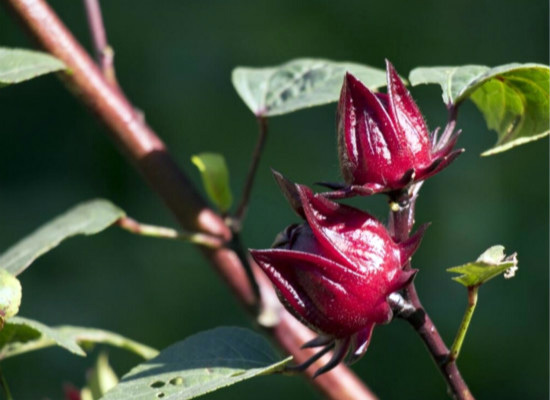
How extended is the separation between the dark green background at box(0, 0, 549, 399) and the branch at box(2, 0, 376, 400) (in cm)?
154

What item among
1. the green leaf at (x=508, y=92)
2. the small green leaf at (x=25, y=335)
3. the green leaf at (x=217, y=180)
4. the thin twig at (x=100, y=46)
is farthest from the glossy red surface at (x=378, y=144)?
the thin twig at (x=100, y=46)

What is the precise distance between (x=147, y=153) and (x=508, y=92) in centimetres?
44

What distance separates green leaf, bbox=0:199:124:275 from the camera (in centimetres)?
94

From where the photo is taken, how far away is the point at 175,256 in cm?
307

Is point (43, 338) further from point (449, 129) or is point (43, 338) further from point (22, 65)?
point (449, 129)

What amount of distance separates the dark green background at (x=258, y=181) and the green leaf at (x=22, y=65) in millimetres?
1755

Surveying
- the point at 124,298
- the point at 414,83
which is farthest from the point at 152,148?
the point at 124,298

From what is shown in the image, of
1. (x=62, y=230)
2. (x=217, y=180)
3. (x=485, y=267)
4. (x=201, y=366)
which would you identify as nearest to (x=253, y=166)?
(x=217, y=180)

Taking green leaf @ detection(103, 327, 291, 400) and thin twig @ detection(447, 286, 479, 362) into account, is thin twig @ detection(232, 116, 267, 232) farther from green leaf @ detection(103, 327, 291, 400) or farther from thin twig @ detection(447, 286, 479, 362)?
thin twig @ detection(447, 286, 479, 362)

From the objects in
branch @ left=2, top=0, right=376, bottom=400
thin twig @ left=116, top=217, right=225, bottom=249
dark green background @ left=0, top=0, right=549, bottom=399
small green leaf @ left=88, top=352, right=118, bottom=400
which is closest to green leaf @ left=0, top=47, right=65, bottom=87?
branch @ left=2, top=0, right=376, bottom=400

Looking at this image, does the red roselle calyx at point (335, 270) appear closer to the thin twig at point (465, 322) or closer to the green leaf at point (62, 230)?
the thin twig at point (465, 322)

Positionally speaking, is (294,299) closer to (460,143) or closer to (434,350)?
(434,350)

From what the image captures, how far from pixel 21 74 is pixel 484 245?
6.44 feet

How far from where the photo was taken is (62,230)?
104 centimetres
